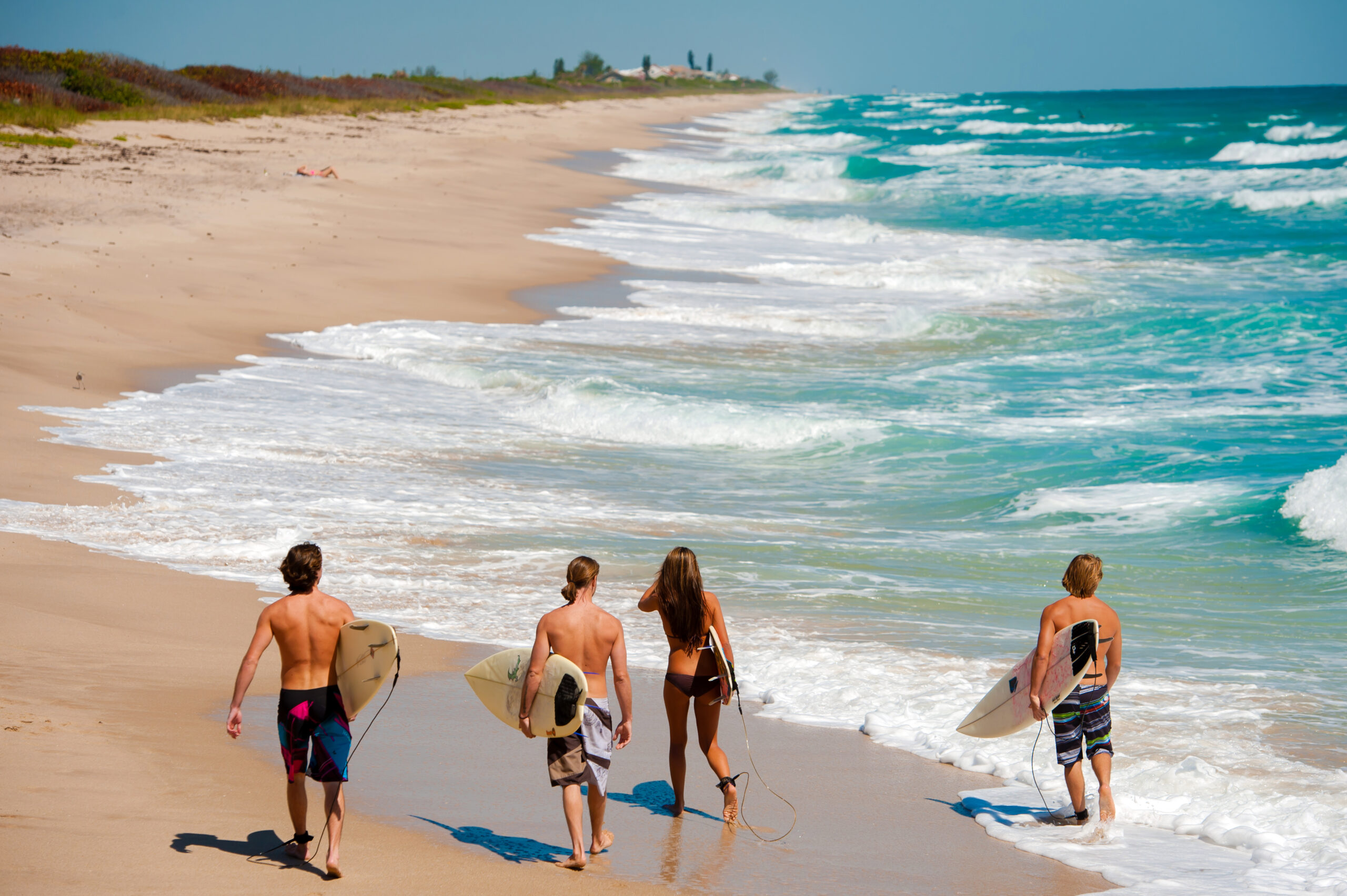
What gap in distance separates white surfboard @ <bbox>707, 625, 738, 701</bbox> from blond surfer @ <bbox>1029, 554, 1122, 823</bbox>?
4.38 feet

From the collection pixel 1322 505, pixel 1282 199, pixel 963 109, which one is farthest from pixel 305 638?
pixel 963 109

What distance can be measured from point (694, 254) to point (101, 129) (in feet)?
59.5

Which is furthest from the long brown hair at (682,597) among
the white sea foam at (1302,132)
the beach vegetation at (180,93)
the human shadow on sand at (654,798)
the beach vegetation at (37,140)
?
the white sea foam at (1302,132)

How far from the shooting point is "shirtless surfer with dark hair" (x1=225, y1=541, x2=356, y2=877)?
14.6 ft

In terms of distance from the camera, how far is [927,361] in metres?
18.1

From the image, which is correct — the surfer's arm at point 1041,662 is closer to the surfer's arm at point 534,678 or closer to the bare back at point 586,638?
the bare back at point 586,638

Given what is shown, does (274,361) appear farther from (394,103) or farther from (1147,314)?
(394,103)

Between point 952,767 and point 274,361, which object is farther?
point 274,361

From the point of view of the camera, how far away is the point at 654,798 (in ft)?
18.2

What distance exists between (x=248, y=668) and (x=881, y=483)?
875 cm

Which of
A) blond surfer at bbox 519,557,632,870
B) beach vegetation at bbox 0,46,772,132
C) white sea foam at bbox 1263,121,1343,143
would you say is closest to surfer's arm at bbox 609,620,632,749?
blond surfer at bbox 519,557,632,870

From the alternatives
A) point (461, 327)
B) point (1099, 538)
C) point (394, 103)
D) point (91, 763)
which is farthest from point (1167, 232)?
point (394, 103)

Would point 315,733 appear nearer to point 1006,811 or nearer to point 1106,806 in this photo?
point 1006,811

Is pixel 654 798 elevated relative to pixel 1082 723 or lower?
lower
